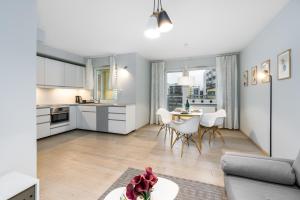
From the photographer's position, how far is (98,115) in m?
4.56

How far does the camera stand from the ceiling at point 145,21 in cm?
220

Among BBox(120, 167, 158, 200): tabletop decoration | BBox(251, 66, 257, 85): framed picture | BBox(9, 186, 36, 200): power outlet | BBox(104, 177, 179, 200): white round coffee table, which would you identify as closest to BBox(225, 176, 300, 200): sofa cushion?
BBox(104, 177, 179, 200): white round coffee table

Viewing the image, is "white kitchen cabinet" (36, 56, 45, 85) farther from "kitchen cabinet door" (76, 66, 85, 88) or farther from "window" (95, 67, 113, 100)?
"window" (95, 67, 113, 100)

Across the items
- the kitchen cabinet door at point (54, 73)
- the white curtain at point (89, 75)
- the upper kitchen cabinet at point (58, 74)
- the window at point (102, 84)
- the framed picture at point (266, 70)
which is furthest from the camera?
the window at point (102, 84)

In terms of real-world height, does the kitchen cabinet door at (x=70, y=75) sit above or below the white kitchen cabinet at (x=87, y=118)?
above

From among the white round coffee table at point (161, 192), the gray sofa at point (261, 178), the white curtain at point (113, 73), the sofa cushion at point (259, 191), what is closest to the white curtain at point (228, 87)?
the white curtain at point (113, 73)

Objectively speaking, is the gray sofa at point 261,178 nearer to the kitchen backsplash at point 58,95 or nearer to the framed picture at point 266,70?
the framed picture at point 266,70

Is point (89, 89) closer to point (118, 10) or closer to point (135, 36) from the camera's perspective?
point (135, 36)

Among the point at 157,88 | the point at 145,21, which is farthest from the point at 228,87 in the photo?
the point at 145,21

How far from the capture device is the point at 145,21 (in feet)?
8.86

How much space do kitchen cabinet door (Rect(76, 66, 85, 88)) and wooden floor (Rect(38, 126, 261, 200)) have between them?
195 cm

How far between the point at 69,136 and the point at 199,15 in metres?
4.37

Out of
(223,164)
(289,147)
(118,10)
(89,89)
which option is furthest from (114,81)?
(289,147)

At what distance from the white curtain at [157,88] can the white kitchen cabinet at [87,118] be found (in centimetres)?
222
